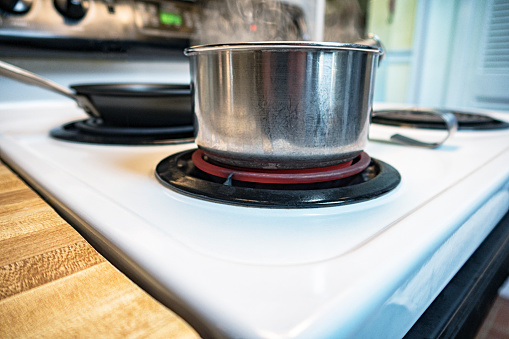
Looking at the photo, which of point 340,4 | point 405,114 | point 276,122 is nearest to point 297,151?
point 276,122

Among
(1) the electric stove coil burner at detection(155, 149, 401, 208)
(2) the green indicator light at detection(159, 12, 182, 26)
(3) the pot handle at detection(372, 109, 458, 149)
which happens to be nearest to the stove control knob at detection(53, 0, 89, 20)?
(2) the green indicator light at detection(159, 12, 182, 26)

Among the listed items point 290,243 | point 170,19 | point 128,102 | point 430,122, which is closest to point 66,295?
point 290,243

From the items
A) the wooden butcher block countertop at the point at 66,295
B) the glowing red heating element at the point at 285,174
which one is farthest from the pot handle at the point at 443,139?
the wooden butcher block countertop at the point at 66,295

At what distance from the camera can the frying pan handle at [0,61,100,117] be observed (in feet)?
1.52

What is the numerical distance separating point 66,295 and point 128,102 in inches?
14.9

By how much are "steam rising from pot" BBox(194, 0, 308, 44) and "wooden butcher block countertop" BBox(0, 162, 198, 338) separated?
75 cm

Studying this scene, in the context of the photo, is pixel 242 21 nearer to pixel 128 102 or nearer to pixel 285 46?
pixel 128 102

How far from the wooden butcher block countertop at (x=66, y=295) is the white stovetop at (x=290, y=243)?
0.01 meters

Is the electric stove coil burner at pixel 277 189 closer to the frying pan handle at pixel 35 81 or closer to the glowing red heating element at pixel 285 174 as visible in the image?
the glowing red heating element at pixel 285 174

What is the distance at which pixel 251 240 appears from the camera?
0.69 ft

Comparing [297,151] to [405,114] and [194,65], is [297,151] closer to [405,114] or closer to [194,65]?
[194,65]

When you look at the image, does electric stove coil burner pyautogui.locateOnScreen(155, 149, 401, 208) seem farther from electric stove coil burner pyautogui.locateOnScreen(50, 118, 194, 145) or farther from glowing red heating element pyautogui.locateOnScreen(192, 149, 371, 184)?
electric stove coil burner pyautogui.locateOnScreen(50, 118, 194, 145)

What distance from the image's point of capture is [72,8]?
689 millimetres

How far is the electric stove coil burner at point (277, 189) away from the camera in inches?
10.2
